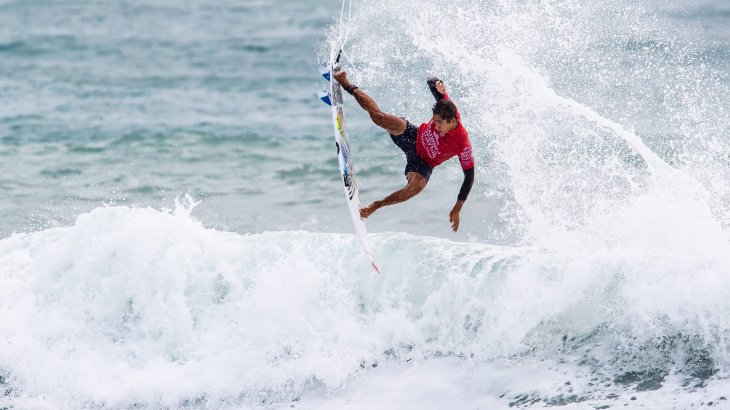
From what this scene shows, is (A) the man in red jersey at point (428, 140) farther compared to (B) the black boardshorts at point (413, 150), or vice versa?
(B) the black boardshorts at point (413, 150)

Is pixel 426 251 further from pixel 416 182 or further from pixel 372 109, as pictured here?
pixel 372 109

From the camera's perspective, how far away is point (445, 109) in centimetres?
770

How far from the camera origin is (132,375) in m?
8.45

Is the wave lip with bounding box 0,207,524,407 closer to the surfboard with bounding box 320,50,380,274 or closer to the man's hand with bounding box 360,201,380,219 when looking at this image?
the surfboard with bounding box 320,50,380,274

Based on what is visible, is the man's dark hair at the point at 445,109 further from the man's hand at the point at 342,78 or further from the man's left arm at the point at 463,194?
the man's hand at the point at 342,78

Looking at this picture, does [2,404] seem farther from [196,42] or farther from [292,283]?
[196,42]

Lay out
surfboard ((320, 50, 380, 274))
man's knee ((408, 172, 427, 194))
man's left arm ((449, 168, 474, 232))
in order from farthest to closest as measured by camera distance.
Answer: surfboard ((320, 50, 380, 274)) < man's knee ((408, 172, 427, 194)) < man's left arm ((449, 168, 474, 232))

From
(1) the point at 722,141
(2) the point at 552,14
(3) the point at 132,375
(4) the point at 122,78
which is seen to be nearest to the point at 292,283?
(3) the point at 132,375

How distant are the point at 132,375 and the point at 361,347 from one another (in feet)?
7.00

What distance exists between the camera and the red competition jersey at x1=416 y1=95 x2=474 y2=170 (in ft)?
26.0

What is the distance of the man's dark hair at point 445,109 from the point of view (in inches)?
303

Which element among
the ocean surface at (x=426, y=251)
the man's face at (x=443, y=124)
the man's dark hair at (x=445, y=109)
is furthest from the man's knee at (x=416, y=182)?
the ocean surface at (x=426, y=251)

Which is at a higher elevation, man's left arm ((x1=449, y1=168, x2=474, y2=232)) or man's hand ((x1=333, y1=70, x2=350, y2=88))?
man's hand ((x1=333, y1=70, x2=350, y2=88))

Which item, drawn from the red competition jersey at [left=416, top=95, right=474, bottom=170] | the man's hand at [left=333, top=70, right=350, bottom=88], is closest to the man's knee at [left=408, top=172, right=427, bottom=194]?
the red competition jersey at [left=416, top=95, right=474, bottom=170]
